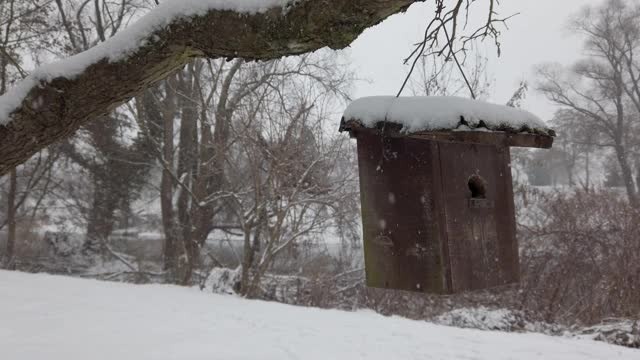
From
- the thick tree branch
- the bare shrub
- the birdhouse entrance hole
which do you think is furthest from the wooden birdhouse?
the bare shrub

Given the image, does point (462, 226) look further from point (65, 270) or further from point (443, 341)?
point (65, 270)

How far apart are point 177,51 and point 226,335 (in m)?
4.12

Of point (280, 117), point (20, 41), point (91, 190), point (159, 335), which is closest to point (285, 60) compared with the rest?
point (280, 117)

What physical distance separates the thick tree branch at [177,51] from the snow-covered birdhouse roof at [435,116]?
0.61 meters

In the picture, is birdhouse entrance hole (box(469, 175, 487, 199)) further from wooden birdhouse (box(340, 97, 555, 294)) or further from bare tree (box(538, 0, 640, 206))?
bare tree (box(538, 0, 640, 206))

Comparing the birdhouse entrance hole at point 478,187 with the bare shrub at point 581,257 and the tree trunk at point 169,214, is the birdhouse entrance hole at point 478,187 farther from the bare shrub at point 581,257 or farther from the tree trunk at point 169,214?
the tree trunk at point 169,214

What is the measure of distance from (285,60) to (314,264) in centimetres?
465

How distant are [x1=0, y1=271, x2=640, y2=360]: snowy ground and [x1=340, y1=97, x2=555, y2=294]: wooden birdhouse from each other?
2.46 m

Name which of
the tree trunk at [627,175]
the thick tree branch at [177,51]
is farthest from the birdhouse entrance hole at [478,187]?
the tree trunk at [627,175]

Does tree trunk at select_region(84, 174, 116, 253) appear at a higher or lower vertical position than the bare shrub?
higher

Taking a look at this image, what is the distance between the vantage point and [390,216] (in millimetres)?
2678

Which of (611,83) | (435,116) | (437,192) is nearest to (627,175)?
(611,83)

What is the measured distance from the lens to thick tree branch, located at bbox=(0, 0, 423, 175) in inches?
67.3

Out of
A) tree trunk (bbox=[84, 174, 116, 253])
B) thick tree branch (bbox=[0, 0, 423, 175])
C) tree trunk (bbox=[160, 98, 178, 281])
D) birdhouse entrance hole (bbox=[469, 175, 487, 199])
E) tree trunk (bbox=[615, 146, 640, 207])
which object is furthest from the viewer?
tree trunk (bbox=[84, 174, 116, 253])
